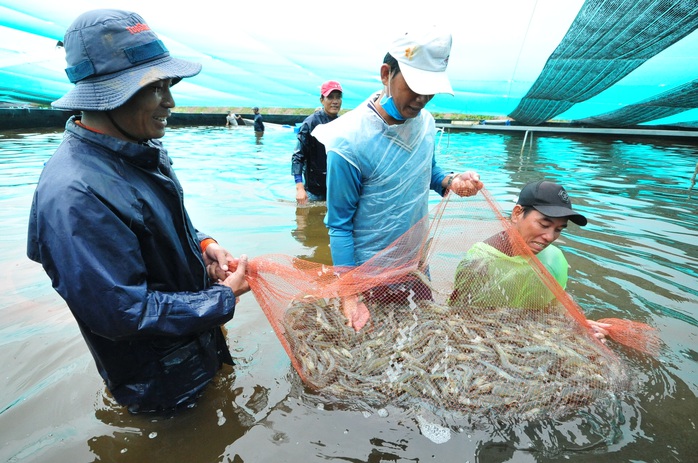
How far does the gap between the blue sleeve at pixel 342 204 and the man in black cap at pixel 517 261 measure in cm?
83

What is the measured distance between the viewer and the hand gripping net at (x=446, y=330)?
2301 mm

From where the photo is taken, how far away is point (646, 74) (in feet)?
41.3

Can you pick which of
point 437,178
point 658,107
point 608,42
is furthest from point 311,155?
point 658,107

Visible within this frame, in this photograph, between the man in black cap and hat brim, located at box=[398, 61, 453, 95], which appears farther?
the man in black cap

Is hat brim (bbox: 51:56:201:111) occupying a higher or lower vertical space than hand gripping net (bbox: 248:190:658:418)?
higher

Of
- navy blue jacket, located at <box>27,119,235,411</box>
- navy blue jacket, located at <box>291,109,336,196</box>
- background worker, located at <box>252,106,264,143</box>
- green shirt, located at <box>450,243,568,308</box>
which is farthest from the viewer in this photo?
background worker, located at <box>252,106,264,143</box>

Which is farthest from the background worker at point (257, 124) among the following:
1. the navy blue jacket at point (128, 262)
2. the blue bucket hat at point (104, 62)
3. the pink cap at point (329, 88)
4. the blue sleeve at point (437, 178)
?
the blue bucket hat at point (104, 62)

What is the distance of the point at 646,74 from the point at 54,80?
2341cm

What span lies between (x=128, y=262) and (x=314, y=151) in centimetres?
543

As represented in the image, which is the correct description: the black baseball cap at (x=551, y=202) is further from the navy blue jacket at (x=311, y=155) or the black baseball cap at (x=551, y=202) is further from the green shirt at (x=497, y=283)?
the navy blue jacket at (x=311, y=155)

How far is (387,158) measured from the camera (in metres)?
2.58

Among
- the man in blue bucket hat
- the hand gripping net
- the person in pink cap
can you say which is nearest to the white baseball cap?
the hand gripping net

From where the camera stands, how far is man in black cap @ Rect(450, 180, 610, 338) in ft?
9.09

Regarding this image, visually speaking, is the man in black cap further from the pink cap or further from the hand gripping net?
the pink cap
